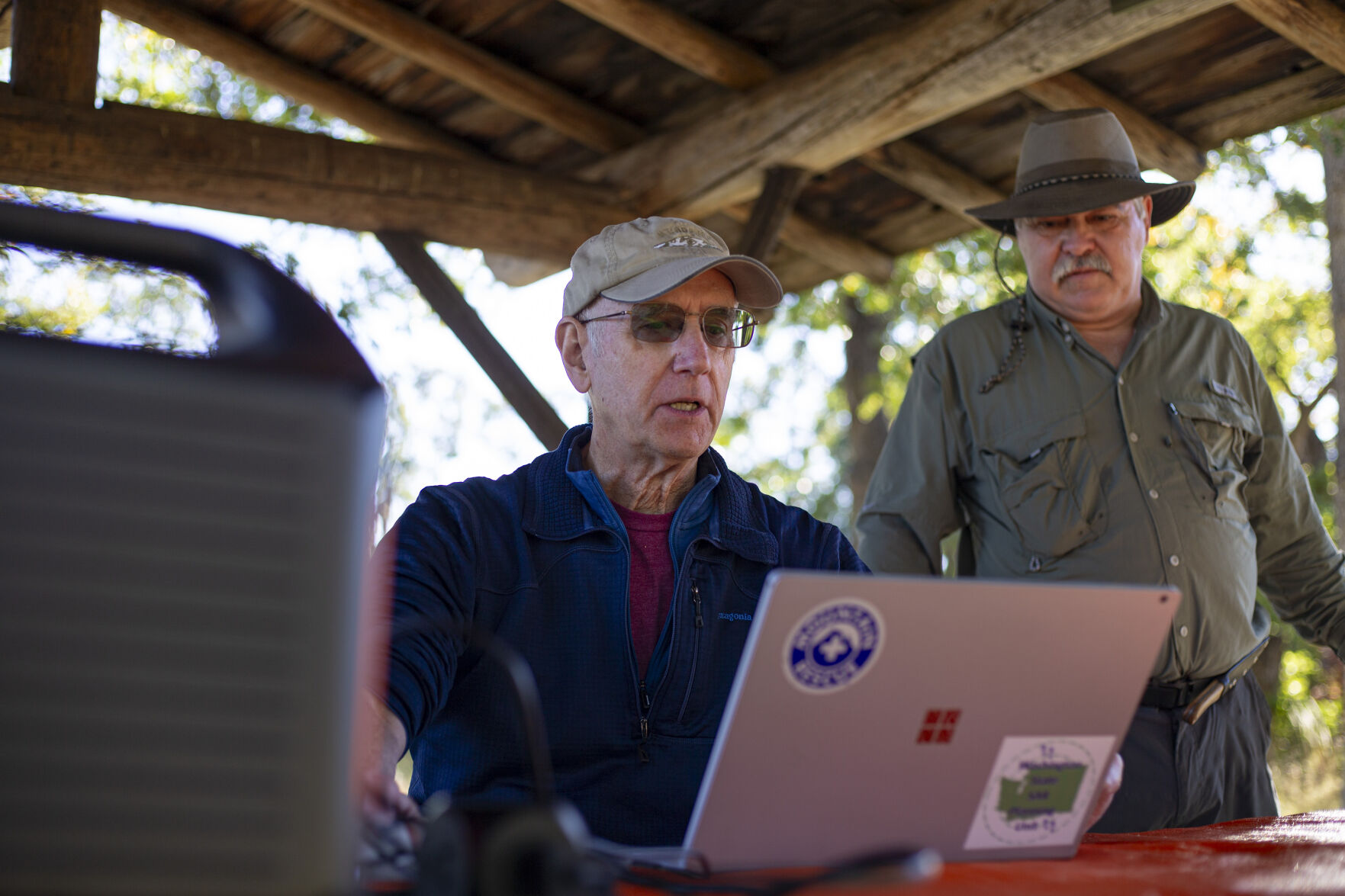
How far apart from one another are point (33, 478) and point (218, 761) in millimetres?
158

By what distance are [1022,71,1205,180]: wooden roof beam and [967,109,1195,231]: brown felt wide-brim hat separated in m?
0.68

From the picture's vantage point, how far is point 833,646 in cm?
106

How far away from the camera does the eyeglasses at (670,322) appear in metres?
2.13

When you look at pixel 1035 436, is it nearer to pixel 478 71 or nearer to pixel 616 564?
pixel 616 564

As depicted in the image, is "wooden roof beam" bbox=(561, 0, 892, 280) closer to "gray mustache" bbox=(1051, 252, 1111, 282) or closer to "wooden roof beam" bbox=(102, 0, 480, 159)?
"wooden roof beam" bbox=(102, 0, 480, 159)

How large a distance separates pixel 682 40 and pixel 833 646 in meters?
3.00

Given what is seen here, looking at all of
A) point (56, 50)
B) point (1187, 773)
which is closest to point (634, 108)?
point (56, 50)

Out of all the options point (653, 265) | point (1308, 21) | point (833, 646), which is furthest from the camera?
point (1308, 21)

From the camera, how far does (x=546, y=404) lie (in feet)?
14.1

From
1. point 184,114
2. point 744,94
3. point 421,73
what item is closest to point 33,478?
point 184,114

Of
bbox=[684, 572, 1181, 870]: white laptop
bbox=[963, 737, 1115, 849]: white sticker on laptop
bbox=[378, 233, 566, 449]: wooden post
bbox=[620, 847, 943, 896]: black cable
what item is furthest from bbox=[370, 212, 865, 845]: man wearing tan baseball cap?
bbox=[378, 233, 566, 449]: wooden post

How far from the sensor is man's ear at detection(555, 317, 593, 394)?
7.49 ft

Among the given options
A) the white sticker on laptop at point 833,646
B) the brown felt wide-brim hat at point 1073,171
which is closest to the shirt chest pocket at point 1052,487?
the brown felt wide-brim hat at point 1073,171

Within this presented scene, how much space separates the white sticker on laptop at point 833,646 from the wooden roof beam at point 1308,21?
8.39 feet
